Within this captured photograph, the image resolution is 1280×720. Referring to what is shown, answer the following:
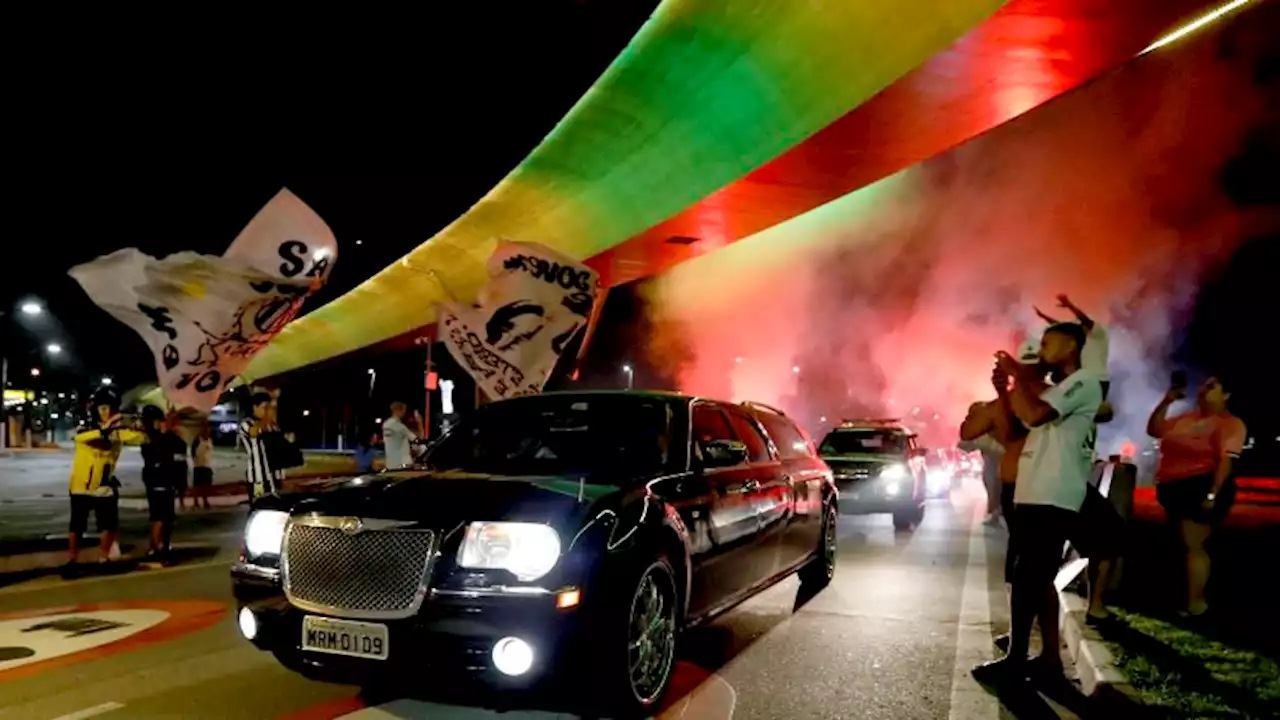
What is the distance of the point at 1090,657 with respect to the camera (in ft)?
18.4

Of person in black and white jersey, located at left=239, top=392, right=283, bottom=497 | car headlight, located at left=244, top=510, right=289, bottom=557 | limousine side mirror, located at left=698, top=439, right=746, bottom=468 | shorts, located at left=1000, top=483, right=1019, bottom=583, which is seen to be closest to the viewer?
car headlight, located at left=244, top=510, right=289, bottom=557

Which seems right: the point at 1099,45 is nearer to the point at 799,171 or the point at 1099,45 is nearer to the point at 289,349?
the point at 799,171

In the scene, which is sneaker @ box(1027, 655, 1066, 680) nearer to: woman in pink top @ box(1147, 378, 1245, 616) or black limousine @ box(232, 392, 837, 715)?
black limousine @ box(232, 392, 837, 715)

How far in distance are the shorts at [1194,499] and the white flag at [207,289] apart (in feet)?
25.4

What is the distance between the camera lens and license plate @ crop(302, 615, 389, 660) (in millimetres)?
4363

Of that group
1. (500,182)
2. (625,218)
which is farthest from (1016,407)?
(500,182)

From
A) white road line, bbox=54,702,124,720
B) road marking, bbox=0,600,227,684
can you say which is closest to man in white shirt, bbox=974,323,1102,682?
white road line, bbox=54,702,124,720

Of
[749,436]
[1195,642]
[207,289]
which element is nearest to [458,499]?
[749,436]

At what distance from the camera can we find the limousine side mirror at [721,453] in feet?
19.5

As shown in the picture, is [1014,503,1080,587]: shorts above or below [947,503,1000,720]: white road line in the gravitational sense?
above

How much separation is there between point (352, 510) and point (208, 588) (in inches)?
198

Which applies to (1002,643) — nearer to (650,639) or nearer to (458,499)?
(650,639)

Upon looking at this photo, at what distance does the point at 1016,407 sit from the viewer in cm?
543

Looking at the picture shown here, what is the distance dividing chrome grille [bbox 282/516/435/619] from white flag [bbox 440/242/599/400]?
6.73 metres
